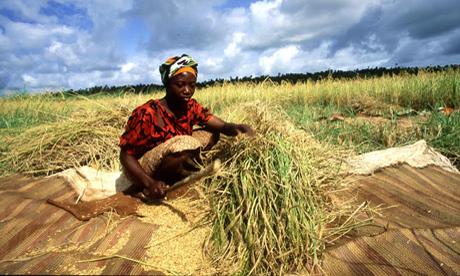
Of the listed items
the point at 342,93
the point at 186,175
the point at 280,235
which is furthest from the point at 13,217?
the point at 342,93

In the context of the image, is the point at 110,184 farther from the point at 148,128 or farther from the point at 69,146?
the point at 69,146

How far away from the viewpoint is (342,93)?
814 cm

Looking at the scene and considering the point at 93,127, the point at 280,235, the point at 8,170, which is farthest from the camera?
the point at 93,127

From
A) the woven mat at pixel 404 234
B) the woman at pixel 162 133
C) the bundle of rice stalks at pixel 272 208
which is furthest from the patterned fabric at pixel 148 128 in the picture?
the woven mat at pixel 404 234

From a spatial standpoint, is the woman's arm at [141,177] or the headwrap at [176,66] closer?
the woman's arm at [141,177]

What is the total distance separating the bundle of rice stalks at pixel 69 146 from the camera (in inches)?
127

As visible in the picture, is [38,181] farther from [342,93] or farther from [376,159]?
[342,93]

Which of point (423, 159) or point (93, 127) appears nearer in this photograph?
point (423, 159)

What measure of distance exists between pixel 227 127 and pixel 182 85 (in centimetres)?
40

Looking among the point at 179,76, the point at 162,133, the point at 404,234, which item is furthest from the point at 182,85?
the point at 404,234

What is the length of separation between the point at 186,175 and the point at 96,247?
28.8 inches

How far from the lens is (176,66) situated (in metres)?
2.39

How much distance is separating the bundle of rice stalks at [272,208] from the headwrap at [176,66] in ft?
1.72

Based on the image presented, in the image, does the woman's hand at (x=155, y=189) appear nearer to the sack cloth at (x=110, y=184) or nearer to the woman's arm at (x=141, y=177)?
the woman's arm at (x=141, y=177)
